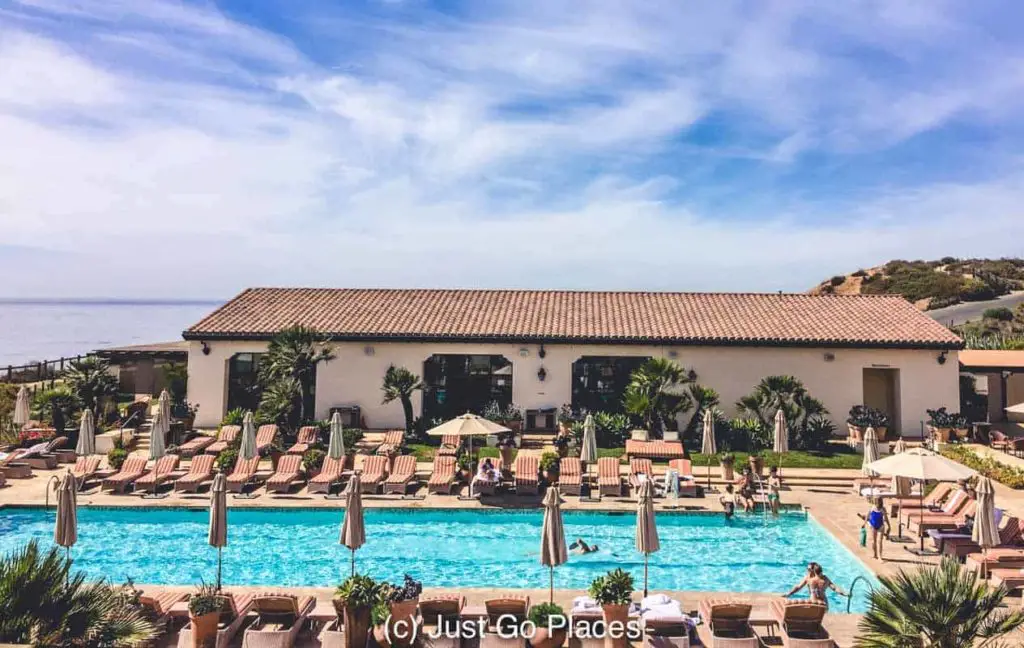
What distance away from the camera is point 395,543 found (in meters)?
15.5

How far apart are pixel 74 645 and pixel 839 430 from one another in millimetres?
24202

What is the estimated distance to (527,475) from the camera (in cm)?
1848

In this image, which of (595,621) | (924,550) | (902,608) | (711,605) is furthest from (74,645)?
(924,550)

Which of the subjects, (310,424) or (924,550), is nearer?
(924,550)

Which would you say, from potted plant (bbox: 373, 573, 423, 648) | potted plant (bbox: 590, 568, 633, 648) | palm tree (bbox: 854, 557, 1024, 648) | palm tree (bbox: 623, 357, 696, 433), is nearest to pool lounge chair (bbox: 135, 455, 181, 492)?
potted plant (bbox: 373, 573, 423, 648)

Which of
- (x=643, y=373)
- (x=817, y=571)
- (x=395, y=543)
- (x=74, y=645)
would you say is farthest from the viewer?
(x=643, y=373)

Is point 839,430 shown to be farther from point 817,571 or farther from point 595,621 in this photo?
point 595,621

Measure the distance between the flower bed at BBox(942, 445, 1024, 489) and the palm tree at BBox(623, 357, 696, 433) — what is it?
7.66 m

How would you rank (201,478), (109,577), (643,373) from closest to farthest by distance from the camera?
(109,577) → (201,478) → (643,373)

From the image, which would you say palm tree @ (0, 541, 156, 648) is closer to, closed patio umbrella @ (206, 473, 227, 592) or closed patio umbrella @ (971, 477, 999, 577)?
closed patio umbrella @ (206, 473, 227, 592)

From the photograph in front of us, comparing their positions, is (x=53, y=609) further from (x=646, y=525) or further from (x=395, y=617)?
(x=646, y=525)

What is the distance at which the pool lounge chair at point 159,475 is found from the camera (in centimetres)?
1806

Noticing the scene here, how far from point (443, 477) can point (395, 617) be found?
29.2ft

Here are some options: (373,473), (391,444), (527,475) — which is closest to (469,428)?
(527,475)
